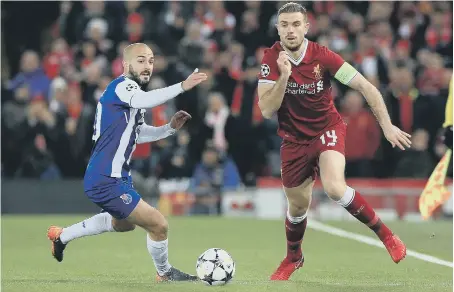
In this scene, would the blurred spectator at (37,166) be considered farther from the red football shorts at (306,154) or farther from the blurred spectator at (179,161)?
the red football shorts at (306,154)

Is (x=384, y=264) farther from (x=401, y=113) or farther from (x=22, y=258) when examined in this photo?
(x=401, y=113)

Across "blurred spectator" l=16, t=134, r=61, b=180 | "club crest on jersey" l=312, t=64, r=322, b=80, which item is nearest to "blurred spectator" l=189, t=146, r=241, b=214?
"blurred spectator" l=16, t=134, r=61, b=180

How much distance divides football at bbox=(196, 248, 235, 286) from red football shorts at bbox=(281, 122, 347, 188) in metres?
1.23

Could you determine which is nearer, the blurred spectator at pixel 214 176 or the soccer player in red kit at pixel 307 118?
the soccer player in red kit at pixel 307 118

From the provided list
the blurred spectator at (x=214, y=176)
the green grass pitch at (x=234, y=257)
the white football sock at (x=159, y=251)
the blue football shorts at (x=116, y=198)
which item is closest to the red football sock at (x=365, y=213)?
the green grass pitch at (x=234, y=257)

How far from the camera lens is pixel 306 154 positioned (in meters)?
9.70

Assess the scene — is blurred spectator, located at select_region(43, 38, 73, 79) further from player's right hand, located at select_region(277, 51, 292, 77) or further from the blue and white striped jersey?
player's right hand, located at select_region(277, 51, 292, 77)

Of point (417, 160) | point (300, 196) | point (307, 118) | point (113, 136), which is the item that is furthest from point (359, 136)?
point (113, 136)

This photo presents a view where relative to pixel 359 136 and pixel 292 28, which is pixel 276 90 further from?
pixel 359 136

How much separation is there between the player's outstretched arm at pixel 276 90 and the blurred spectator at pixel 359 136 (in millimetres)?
8051

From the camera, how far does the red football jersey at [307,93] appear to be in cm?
954

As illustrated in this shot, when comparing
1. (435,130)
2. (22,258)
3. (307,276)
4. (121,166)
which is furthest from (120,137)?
(435,130)

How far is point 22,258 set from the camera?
11758 millimetres

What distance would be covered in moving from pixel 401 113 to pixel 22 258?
7982mm
